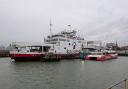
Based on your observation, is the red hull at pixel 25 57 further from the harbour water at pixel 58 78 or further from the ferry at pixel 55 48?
the harbour water at pixel 58 78

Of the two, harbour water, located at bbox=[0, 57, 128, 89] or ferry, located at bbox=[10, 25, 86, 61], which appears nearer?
harbour water, located at bbox=[0, 57, 128, 89]

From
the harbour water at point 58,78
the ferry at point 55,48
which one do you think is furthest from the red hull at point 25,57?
the harbour water at point 58,78

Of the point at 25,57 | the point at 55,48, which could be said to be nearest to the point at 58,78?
the point at 25,57

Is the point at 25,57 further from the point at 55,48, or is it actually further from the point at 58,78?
Result: the point at 58,78

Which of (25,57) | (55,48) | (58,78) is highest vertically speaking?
(55,48)

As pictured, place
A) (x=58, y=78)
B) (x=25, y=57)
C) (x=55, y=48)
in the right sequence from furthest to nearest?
(x=55, y=48) < (x=25, y=57) < (x=58, y=78)

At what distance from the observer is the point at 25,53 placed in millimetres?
46000

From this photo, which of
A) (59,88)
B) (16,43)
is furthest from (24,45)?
(59,88)

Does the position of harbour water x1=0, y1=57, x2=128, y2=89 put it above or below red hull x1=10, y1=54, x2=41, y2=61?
below

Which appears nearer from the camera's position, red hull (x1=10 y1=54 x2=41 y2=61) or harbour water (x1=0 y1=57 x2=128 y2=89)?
harbour water (x1=0 y1=57 x2=128 y2=89)

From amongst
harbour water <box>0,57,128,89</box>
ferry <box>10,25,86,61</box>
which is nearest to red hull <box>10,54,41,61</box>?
ferry <box>10,25,86,61</box>

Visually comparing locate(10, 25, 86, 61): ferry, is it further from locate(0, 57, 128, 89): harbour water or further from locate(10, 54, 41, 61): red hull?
locate(0, 57, 128, 89): harbour water

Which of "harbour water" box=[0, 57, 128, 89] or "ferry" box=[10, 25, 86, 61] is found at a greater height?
"ferry" box=[10, 25, 86, 61]

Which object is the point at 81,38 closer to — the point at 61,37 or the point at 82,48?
the point at 82,48
